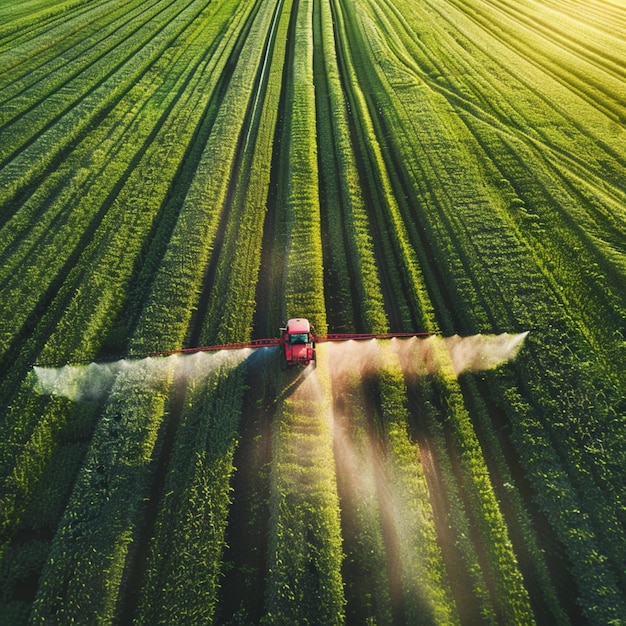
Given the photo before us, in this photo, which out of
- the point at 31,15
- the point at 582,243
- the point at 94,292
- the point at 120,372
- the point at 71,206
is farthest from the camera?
the point at 31,15

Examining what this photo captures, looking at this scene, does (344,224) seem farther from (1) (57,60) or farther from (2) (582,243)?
(1) (57,60)

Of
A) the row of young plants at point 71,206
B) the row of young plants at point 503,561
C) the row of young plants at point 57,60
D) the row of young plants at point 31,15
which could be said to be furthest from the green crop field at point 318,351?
the row of young plants at point 31,15

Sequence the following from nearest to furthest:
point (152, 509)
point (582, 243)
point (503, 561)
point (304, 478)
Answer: point (503, 561), point (152, 509), point (304, 478), point (582, 243)

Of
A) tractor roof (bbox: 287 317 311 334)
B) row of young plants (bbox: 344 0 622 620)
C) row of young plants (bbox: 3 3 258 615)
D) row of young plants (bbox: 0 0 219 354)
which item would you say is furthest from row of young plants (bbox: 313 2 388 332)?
row of young plants (bbox: 0 0 219 354)

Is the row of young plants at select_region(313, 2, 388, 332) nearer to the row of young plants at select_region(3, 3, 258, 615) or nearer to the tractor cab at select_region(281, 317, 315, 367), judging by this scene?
the tractor cab at select_region(281, 317, 315, 367)

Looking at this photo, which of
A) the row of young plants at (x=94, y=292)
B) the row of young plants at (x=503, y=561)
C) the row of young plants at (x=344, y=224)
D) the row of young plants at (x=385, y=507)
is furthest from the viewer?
the row of young plants at (x=344, y=224)

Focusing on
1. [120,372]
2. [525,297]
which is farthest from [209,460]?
[525,297]

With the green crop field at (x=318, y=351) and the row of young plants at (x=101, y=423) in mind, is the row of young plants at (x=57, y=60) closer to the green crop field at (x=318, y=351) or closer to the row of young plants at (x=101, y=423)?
the green crop field at (x=318, y=351)
